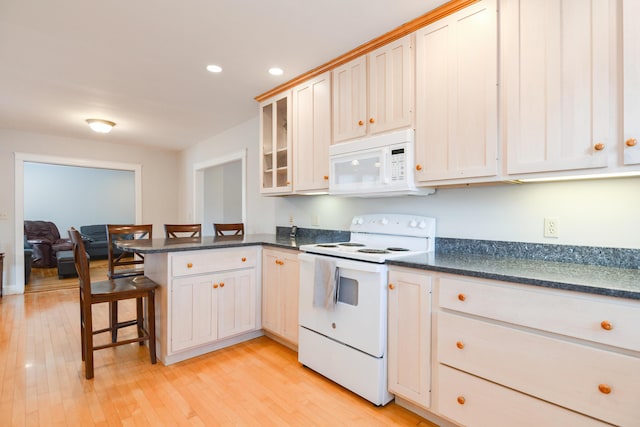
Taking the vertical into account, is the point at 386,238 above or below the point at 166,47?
below

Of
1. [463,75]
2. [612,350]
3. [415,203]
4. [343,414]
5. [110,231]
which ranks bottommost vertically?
[343,414]

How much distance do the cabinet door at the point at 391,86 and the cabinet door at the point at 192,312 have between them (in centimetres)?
177

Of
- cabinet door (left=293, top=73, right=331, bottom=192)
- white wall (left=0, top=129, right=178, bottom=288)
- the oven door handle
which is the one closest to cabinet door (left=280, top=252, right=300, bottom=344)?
the oven door handle

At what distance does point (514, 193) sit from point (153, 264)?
269 centimetres

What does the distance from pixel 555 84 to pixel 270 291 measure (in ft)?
7.91

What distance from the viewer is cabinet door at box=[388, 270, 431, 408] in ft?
5.63

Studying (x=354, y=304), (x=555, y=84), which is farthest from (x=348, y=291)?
(x=555, y=84)

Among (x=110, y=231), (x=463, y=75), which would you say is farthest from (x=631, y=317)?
(x=110, y=231)

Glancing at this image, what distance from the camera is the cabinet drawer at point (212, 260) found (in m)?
2.42

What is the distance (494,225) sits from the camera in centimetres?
199

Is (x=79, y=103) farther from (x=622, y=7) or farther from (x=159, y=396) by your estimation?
(x=622, y=7)

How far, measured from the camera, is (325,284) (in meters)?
2.15

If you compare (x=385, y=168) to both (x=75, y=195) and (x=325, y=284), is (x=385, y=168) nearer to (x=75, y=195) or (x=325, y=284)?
(x=325, y=284)

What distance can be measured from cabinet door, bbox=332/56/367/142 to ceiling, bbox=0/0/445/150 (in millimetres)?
145
